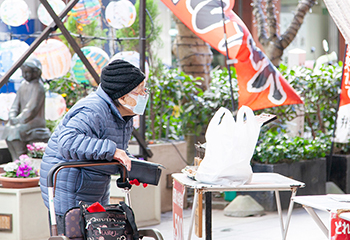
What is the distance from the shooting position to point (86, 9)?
17.3 ft

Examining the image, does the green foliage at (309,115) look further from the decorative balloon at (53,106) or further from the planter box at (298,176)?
the decorative balloon at (53,106)

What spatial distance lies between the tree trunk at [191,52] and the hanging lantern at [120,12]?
2.52 m

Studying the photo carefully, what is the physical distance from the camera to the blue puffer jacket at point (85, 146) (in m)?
2.71

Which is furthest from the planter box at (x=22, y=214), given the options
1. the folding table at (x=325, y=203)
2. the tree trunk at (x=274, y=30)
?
the tree trunk at (x=274, y=30)

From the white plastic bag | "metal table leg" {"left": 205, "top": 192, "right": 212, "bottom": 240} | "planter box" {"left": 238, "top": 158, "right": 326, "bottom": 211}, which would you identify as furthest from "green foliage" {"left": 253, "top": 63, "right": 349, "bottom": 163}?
the white plastic bag

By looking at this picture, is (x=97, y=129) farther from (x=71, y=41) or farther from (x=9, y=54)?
(x=9, y=54)

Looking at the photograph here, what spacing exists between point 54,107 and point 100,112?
9.08 ft

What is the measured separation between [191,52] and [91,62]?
270cm

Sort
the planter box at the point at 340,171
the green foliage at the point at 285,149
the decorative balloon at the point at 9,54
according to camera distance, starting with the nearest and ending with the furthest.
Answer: the decorative balloon at the point at 9,54
the green foliage at the point at 285,149
the planter box at the point at 340,171

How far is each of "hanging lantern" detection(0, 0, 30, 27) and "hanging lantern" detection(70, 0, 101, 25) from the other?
1.92 feet

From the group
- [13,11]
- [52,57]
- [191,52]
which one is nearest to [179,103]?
[191,52]

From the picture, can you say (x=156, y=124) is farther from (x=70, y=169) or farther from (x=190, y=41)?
(x=70, y=169)

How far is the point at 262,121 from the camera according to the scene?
3.35 m

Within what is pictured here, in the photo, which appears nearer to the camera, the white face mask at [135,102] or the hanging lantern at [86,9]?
the white face mask at [135,102]
